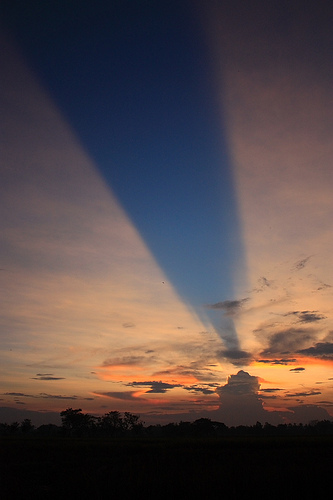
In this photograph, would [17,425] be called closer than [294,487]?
No

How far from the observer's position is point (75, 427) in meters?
181

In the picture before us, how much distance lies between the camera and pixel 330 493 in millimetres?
20672

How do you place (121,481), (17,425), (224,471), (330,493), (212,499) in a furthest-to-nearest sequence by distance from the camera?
(17,425)
(224,471)
(121,481)
(330,493)
(212,499)

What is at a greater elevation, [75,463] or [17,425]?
[17,425]

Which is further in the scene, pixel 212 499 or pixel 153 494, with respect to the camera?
pixel 153 494

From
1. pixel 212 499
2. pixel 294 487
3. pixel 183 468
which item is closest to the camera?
pixel 212 499

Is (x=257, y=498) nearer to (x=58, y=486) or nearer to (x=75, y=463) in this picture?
(x=58, y=486)

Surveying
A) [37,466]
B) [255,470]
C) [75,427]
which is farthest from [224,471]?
[75,427]

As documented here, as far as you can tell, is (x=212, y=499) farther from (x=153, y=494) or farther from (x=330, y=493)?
(x=330, y=493)

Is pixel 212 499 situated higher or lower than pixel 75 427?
lower

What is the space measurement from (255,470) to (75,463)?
20562 millimetres

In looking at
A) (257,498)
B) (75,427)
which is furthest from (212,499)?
(75,427)

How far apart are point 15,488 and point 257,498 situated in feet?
56.9

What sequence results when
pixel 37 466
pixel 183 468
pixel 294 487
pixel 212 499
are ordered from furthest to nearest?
pixel 37 466, pixel 183 468, pixel 294 487, pixel 212 499
